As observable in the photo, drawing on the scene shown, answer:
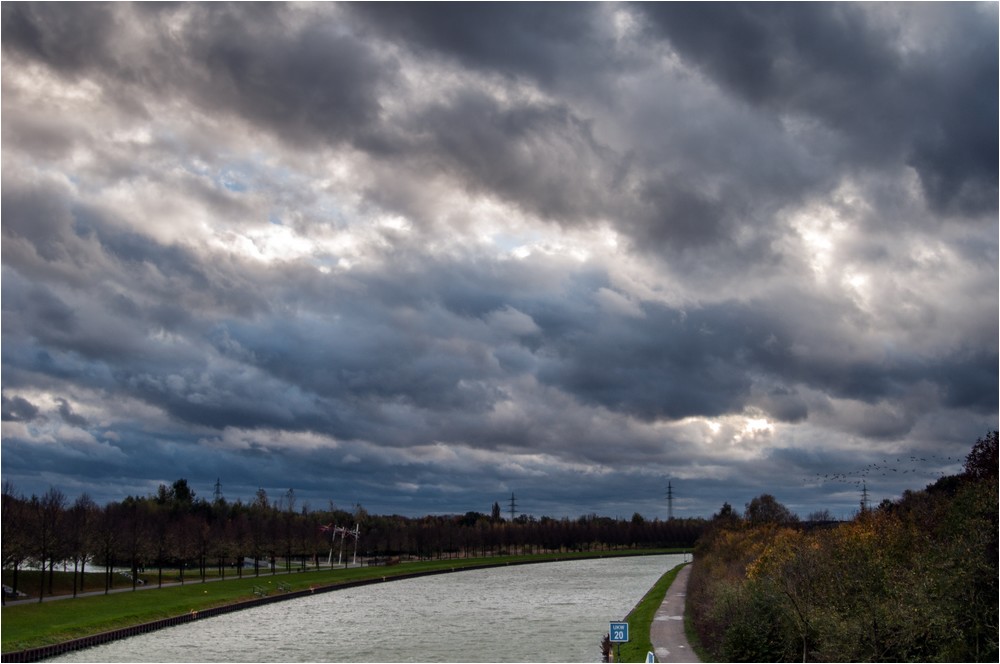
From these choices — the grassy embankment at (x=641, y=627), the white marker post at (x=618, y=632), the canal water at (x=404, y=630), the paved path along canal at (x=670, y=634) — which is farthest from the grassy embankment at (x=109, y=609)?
the white marker post at (x=618, y=632)

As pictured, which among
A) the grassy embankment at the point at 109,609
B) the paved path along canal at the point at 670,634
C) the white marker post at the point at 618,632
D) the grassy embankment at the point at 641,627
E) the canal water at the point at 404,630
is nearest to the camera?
the white marker post at the point at 618,632

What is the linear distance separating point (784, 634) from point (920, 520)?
16.5 meters

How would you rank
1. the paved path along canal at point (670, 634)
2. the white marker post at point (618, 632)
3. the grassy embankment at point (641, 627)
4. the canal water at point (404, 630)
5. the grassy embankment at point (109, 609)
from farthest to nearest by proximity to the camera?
the grassy embankment at point (109, 609) < the canal water at point (404, 630) < the grassy embankment at point (641, 627) < the paved path along canal at point (670, 634) < the white marker post at point (618, 632)

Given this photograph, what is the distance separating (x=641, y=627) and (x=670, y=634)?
5.17 meters

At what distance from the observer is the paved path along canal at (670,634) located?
52.0 metres

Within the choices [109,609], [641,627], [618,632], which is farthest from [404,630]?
[618,632]

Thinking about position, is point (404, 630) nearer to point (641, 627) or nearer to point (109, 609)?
point (641, 627)

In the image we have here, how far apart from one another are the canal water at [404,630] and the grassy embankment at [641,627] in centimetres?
218

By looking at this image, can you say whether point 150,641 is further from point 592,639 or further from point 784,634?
point 784,634

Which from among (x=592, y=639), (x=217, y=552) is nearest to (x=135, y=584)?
(x=217, y=552)

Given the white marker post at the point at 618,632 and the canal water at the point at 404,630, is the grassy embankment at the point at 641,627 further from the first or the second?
the white marker post at the point at 618,632

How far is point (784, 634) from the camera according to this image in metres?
45.3

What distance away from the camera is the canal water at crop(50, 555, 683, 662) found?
6075 cm

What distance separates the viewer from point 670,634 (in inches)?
2477
